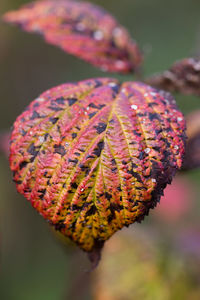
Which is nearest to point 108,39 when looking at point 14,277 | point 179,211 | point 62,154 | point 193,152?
point 193,152

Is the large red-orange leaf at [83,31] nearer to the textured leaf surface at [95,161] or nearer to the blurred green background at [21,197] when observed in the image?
the textured leaf surface at [95,161]

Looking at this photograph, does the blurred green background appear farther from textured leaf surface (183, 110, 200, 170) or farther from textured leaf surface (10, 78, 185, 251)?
textured leaf surface (10, 78, 185, 251)

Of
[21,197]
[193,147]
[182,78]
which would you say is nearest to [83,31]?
[182,78]

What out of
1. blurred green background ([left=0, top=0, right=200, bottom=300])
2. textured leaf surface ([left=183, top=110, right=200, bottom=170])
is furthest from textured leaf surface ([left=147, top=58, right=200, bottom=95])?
blurred green background ([left=0, top=0, right=200, bottom=300])

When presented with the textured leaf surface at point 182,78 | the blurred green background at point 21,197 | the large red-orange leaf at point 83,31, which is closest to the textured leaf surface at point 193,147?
the textured leaf surface at point 182,78

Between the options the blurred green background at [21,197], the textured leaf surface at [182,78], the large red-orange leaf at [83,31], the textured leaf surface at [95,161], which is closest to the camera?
the textured leaf surface at [95,161]

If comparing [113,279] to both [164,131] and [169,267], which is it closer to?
[169,267]
